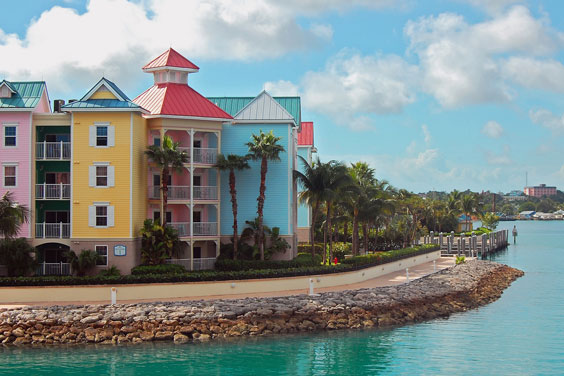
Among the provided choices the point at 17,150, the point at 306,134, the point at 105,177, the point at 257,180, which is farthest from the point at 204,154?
the point at 306,134

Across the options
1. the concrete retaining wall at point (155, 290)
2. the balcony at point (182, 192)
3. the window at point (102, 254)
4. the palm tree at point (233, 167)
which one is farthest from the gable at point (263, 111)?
the window at point (102, 254)

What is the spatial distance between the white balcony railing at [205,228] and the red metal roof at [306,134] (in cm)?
2198

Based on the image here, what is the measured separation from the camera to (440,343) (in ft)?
107

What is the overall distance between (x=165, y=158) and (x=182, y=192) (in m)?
3.37

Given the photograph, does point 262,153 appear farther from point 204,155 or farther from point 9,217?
point 9,217

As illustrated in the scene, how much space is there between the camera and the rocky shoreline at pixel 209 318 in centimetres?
3256

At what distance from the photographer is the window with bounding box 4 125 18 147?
41.3m

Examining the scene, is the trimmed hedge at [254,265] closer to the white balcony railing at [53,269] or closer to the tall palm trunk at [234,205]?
the tall palm trunk at [234,205]

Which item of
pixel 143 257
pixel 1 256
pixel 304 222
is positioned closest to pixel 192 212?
pixel 143 257

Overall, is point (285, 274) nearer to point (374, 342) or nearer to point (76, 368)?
point (374, 342)

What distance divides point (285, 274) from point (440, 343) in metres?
10.4

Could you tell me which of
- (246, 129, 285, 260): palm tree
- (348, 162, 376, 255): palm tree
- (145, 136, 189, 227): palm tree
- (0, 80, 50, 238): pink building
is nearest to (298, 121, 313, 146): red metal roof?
(348, 162, 376, 255): palm tree

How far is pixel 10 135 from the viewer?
41.3 meters

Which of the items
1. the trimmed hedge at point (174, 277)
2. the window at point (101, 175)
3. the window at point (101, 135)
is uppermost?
the window at point (101, 135)
